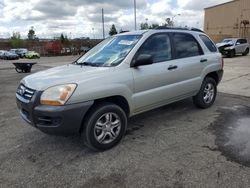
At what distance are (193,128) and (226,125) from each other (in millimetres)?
670

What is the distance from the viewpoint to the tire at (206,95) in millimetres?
5625

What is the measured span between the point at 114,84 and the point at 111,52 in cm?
85

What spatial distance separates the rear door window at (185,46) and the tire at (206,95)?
71cm

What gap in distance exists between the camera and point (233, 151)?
3.70 metres

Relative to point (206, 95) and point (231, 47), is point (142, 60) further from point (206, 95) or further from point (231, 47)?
point (231, 47)

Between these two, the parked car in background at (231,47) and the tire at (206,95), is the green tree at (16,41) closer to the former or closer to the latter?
the parked car in background at (231,47)

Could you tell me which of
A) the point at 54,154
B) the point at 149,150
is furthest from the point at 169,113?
the point at 54,154

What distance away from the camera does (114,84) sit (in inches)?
149

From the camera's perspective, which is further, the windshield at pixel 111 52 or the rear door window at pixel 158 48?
the rear door window at pixel 158 48

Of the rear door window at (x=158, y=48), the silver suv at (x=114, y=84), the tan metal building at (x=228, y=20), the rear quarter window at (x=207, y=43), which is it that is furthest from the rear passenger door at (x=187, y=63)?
the tan metal building at (x=228, y=20)

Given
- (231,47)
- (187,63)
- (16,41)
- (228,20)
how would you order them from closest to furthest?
(187,63), (231,47), (228,20), (16,41)

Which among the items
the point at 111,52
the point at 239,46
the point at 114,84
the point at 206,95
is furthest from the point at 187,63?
the point at 239,46

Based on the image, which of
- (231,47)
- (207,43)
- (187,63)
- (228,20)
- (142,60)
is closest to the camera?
(142,60)

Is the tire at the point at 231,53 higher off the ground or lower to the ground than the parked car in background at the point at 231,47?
lower
